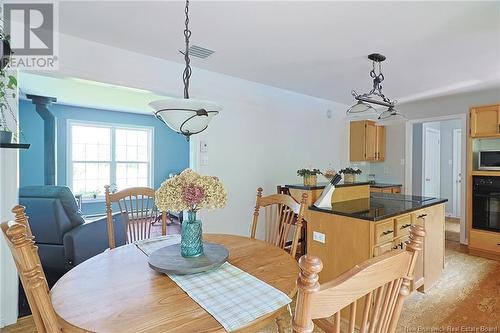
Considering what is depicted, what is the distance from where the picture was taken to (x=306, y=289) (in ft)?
2.02

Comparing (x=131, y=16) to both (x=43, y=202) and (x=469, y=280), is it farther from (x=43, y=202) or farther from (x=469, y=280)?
(x=469, y=280)

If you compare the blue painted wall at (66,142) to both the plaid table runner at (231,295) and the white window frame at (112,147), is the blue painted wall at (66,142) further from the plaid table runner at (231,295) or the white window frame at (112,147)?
the plaid table runner at (231,295)

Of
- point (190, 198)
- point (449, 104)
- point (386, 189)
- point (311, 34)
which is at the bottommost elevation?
point (386, 189)

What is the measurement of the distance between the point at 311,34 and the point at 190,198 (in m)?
1.82

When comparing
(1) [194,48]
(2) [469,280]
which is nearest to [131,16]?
(1) [194,48]

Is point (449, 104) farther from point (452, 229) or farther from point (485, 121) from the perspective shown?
point (452, 229)

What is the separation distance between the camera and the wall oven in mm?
3602

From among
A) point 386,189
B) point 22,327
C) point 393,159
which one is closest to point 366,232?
point 22,327

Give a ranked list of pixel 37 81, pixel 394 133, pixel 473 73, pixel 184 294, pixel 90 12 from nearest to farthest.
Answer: pixel 184 294
pixel 90 12
pixel 473 73
pixel 37 81
pixel 394 133

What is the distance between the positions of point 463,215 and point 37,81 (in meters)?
6.83

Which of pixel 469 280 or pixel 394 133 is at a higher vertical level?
pixel 394 133

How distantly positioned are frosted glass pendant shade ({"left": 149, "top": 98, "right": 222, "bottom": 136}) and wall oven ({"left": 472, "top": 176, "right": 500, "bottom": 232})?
416 centimetres

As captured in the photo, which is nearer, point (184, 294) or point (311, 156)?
point (184, 294)

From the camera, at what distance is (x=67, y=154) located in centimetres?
562
